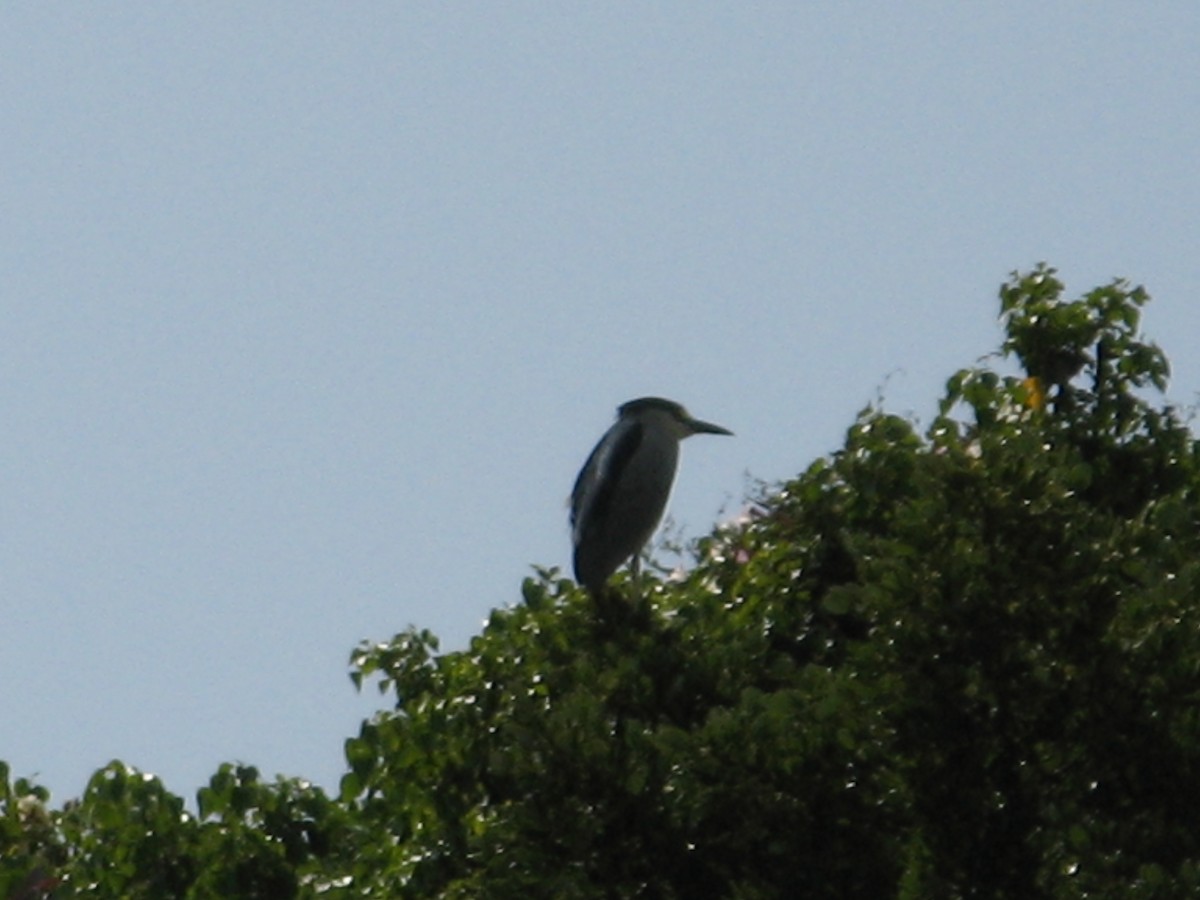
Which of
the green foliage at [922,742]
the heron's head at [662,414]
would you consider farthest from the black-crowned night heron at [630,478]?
the green foliage at [922,742]

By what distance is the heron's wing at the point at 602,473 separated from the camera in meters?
10.2

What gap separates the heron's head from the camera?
10.7m

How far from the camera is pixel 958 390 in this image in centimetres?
817

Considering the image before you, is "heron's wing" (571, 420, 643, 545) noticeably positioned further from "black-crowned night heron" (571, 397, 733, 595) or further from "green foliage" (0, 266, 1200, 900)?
"green foliage" (0, 266, 1200, 900)

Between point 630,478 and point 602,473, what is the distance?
110mm

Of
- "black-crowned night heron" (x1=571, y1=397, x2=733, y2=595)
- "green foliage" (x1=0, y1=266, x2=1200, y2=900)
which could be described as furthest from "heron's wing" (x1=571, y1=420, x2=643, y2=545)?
"green foliage" (x1=0, y1=266, x2=1200, y2=900)

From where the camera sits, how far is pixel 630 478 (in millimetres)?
10398

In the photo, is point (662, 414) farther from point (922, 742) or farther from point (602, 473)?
point (922, 742)

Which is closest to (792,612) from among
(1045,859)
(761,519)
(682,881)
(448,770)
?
(761,519)

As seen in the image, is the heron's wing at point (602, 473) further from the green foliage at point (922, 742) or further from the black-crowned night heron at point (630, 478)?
the green foliage at point (922, 742)

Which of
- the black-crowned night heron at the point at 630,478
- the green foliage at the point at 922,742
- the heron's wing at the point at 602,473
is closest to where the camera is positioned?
the green foliage at the point at 922,742

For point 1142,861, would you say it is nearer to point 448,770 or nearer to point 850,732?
point 850,732

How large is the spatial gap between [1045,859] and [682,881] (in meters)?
0.99

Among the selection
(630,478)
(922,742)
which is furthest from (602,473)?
(922,742)
